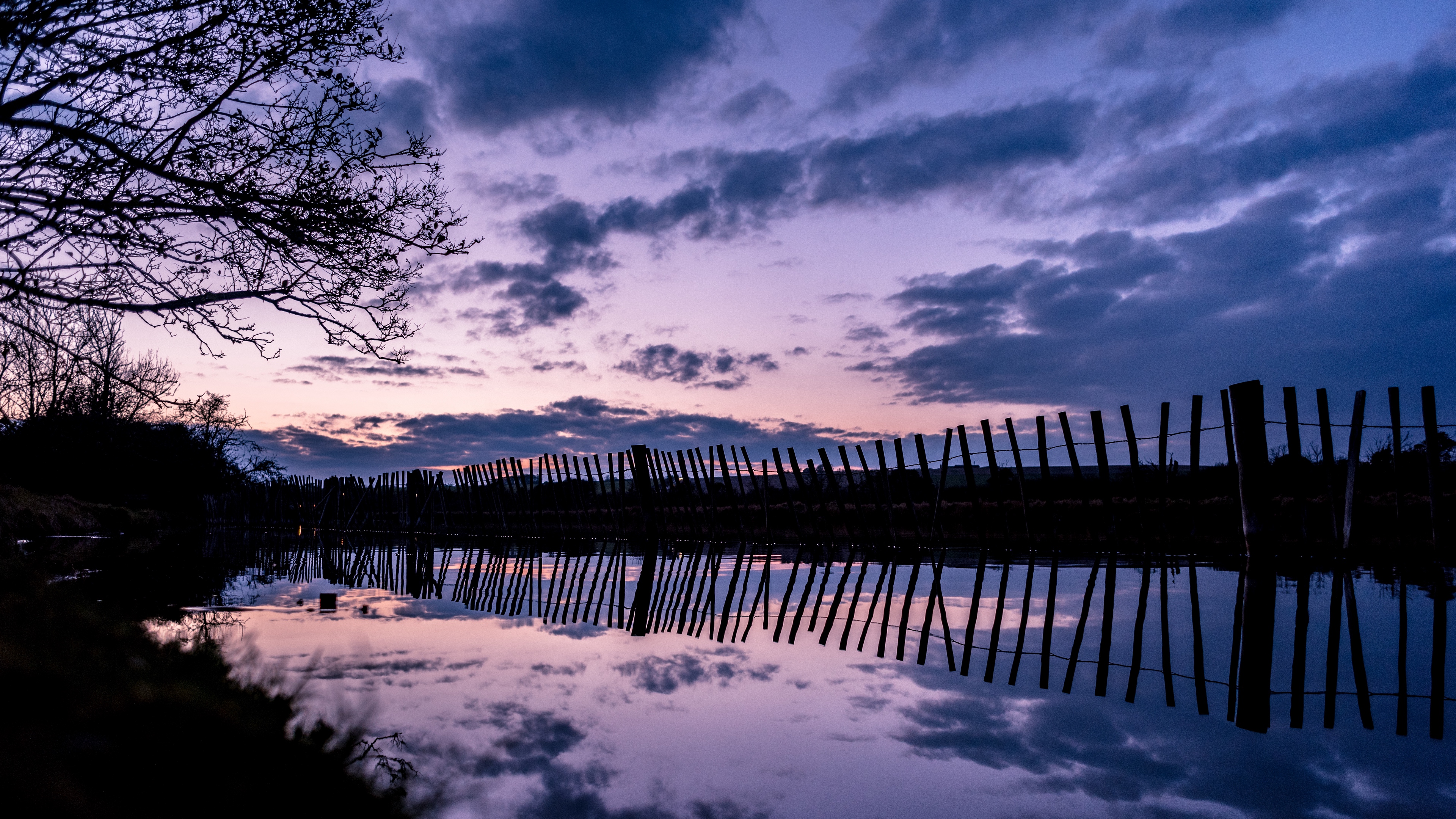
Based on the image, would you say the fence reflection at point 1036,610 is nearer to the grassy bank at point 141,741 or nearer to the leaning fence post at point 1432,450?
the leaning fence post at point 1432,450

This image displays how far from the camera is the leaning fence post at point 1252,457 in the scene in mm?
8281

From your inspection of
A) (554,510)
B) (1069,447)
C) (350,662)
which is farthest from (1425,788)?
(554,510)

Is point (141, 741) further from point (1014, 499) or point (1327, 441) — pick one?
point (1014, 499)

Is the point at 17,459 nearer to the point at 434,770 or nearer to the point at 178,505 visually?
the point at 178,505

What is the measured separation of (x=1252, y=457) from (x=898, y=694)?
6.41m

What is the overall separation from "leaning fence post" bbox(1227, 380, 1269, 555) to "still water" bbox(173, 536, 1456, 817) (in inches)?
25.8

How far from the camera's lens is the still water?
2.83m

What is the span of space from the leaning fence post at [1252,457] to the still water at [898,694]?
2.15 ft

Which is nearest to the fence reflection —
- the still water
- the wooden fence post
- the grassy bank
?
the still water

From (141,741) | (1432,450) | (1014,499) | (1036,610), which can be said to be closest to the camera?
(141,741)

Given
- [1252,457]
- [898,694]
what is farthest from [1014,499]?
[898,694]

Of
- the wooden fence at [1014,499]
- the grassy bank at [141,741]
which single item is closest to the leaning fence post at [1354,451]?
the wooden fence at [1014,499]

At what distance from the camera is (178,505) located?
33875mm

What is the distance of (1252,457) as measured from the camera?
27.2ft
